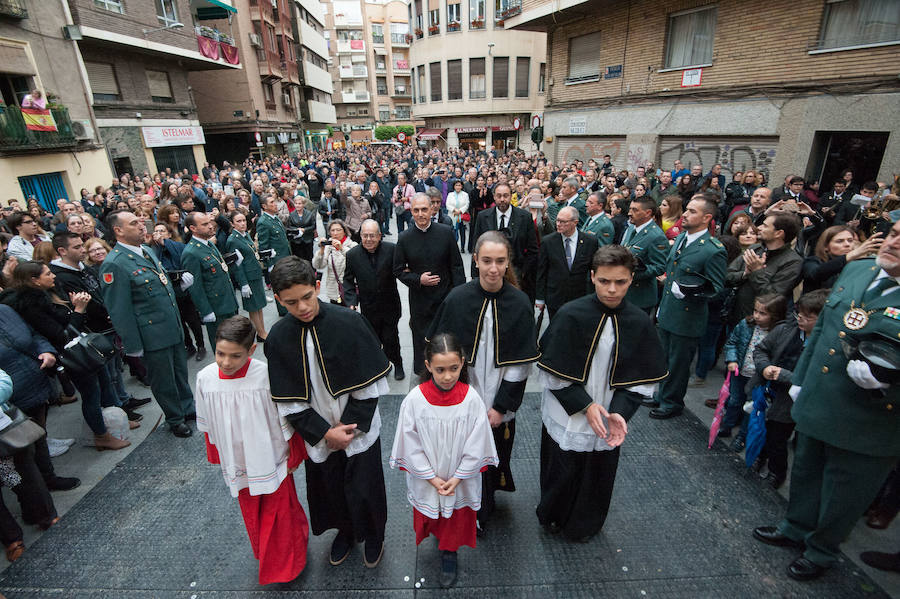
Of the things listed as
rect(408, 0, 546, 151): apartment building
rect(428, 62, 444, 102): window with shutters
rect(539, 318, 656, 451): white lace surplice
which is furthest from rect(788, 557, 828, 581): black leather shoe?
rect(428, 62, 444, 102): window with shutters

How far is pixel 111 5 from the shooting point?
1577 centimetres

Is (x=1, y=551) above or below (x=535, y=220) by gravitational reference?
below

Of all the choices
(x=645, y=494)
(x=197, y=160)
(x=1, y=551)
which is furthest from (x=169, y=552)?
(x=197, y=160)

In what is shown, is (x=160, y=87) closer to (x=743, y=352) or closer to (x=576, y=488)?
(x=576, y=488)

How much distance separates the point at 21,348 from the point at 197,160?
21239 mm

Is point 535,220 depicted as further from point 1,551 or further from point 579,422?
point 1,551

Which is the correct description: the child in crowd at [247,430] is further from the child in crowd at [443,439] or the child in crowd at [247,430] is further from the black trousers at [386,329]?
the black trousers at [386,329]

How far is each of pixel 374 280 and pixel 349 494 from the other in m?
2.70

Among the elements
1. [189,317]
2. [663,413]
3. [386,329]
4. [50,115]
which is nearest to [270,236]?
[189,317]

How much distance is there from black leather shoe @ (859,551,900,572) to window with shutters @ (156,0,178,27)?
24.5 metres

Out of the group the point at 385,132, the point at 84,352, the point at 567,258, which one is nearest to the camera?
the point at 84,352

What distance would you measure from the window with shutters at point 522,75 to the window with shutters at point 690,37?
20.0 m

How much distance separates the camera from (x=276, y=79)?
30.0m

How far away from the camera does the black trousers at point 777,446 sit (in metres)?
3.38
